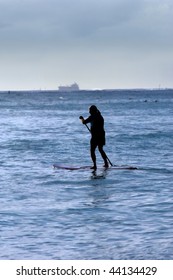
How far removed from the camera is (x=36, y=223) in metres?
12.9

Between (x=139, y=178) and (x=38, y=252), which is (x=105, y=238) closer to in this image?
(x=38, y=252)

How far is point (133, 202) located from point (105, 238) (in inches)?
128

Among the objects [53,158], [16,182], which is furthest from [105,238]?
[53,158]

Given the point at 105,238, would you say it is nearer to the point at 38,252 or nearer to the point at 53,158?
the point at 38,252

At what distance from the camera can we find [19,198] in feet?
51.4

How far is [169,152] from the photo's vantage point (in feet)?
88.7

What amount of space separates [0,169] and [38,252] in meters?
10.8

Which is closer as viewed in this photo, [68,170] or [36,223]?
[36,223]

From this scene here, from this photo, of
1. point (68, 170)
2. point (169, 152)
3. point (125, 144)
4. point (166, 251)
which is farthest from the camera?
point (125, 144)

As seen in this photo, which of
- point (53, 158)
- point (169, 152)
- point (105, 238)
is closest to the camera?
point (105, 238)

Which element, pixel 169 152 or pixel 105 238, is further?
pixel 169 152
